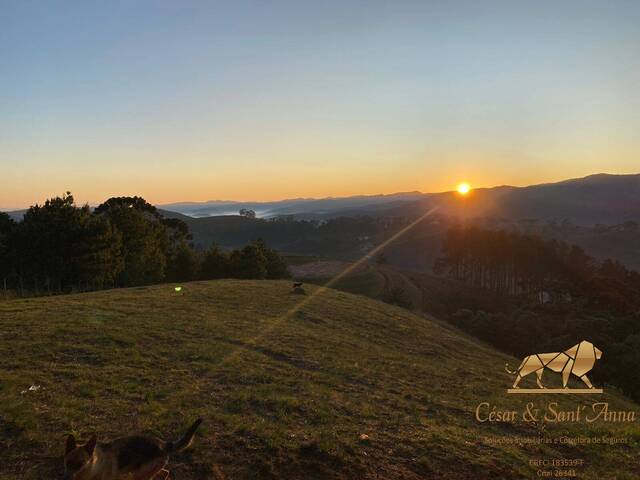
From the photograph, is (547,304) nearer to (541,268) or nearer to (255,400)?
(541,268)

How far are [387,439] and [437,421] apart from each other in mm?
3113

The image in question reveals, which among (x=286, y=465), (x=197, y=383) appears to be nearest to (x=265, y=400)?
(x=197, y=383)

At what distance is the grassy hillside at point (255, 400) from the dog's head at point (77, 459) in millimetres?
3038

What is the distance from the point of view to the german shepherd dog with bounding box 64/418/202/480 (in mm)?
5828

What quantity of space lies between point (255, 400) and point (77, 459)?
793 cm

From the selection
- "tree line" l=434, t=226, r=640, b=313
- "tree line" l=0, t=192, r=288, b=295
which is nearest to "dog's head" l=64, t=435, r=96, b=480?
"tree line" l=0, t=192, r=288, b=295

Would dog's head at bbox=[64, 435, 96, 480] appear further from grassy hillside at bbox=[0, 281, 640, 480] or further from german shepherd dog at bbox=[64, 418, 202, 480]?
grassy hillside at bbox=[0, 281, 640, 480]

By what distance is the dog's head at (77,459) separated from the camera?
18.9 feet

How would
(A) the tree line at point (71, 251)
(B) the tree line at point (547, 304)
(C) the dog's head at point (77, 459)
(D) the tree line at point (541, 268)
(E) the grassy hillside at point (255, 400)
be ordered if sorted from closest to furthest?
(C) the dog's head at point (77, 459) < (E) the grassy hillside at point (255, 400) < (B) the tree line at point (547, 304) < (A) the tree line at point (71, 251) < (D) the tree line at point (541, 268)

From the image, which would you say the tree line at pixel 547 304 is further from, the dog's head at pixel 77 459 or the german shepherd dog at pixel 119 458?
the dog's head at pixel 77 459

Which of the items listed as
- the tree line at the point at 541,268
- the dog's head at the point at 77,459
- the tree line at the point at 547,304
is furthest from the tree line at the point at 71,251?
the tree line at the point at 541,268

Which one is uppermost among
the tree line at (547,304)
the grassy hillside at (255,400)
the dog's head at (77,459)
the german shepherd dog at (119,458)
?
the dog's head at (77,459)

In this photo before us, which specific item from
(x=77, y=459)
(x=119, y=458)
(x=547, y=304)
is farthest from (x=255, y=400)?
(x=547, y=304)

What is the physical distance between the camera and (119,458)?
22.3ft
